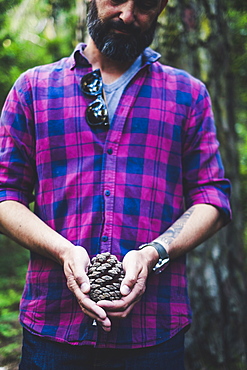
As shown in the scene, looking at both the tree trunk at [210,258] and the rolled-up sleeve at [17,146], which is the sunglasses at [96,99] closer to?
the rolled-up sleeve at [17,146]

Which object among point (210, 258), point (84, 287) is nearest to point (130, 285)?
point (84, 287)

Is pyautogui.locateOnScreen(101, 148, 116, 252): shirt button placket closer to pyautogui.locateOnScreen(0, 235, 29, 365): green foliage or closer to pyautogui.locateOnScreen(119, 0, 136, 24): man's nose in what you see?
pyautogui.locateOnScreen(119, 0, 136, 24): man's nose

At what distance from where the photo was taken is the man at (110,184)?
64.0 inches

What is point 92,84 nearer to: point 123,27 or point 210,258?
point 123,27

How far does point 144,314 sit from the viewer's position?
168 cm

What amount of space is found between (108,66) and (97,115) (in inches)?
14.9

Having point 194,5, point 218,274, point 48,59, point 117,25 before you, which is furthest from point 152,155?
point 48,59

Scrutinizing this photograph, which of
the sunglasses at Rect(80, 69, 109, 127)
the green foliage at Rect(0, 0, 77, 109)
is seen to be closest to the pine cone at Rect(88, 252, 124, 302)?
the sunglasses at Rect(80, 69, 109, 127)

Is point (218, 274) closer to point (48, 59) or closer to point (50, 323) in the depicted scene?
point (50, 323)

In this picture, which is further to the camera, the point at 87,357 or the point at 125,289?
the point at 87,357

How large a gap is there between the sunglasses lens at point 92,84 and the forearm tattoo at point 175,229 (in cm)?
77

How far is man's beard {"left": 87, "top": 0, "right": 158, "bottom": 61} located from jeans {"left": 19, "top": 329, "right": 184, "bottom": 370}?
4.75ft

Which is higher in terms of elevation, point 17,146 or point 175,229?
point 17,146

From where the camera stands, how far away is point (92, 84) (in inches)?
72.3
